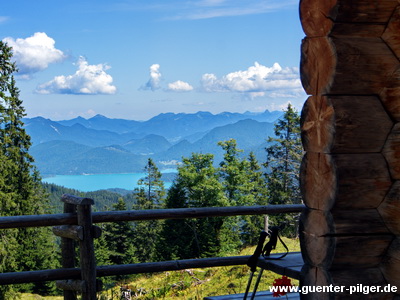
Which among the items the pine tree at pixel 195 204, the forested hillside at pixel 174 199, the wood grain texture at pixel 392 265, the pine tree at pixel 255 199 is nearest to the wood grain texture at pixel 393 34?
the wood grain texture at pixel 392 265

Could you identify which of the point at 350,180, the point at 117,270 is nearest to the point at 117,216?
the point at 117,270

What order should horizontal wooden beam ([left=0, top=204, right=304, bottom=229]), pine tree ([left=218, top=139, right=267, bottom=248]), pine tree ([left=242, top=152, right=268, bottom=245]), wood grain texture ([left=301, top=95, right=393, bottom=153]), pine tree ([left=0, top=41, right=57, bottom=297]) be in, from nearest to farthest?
wood grain texture ([left=301, top=95, right=393, bottom=153]) → horizontal wooden beam ([left=0, top=204, right=304, bottom=229]) → pine tree ([left=0, top=41, right=57, bottom=297]) → pine tree ([left=242, top=152, right=268, bottom=245]) → pine tree ([left=218, top=139, right=267, bottom=248])

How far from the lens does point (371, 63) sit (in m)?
2.87

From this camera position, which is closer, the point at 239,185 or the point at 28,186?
the point at 28,186

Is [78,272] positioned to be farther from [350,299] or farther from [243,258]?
[350,299]

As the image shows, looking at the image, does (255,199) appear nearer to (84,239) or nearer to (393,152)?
(84,239)

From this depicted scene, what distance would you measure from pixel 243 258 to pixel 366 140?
2159 mm

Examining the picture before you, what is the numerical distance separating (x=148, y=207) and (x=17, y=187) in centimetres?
2028

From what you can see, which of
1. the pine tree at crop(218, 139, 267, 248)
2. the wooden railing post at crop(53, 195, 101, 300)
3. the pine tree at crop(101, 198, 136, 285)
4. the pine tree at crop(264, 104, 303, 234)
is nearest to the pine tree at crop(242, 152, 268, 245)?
the pine tree at crop(218, 139, 267, 248)

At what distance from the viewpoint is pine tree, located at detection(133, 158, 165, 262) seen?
5047 cm

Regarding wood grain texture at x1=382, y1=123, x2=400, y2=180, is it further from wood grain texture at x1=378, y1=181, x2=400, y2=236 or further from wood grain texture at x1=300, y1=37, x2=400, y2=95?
wood grain texture at x1=300, y1=37, x2=400, y2=95

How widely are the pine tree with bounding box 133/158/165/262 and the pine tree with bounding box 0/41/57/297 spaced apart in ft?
32.8

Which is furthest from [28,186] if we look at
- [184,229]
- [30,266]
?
[184,229]

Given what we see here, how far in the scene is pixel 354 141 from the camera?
9.27 feet
